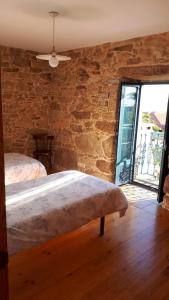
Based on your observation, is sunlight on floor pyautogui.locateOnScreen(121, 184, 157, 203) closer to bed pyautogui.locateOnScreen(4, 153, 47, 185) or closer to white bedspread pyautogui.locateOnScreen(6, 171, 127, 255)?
white bedspread pyautogui.locateOnScreen(6, 171, 127, 255)

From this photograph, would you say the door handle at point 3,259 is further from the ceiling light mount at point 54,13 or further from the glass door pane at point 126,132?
the glass door pane at point 126,132

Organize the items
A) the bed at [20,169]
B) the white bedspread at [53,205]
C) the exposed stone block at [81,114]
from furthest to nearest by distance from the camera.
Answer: the exposed stone block at [81,114] → the bed at [20,169] → the white bedspread at [53,205]

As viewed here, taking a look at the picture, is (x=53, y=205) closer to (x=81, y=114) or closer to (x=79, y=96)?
(x=81, y=114)

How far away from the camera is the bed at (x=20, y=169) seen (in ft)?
11.9

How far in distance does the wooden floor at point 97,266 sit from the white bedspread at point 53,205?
355 millimetres

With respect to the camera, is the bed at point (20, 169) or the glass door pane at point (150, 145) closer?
the bed at point (20, 169)

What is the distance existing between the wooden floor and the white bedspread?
1.16 ft

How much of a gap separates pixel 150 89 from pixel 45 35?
7.19 ft

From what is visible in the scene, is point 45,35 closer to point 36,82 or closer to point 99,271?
point 36,82

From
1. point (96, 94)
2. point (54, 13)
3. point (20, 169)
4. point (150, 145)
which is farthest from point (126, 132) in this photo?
point (54, 13)

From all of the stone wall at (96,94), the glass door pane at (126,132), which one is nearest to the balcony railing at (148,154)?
the glass door pane at (126,132)

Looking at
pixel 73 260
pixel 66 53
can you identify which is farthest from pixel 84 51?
pixel 73 260

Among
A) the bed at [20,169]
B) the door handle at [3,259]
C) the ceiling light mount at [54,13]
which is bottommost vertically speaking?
the bed at [20,169]

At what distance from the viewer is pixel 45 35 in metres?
3.65
